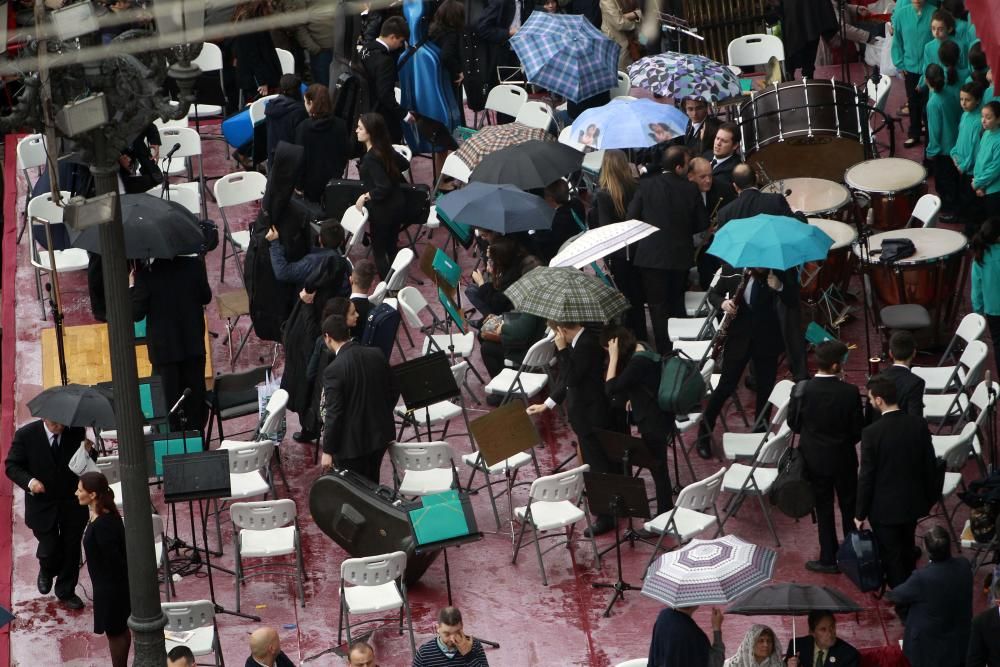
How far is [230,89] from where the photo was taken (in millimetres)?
19812

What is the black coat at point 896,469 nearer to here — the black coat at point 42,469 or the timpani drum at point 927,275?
the timpani drum at point 927,275


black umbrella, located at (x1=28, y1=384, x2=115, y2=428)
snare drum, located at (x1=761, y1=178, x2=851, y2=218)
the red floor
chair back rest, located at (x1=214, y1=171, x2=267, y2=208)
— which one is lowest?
the red floor

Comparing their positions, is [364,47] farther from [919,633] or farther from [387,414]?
[919,633]

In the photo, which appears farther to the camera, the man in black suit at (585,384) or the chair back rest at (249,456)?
the chair back rest at (249,456)

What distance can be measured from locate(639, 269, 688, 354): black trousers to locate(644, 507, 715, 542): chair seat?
8.30 feet

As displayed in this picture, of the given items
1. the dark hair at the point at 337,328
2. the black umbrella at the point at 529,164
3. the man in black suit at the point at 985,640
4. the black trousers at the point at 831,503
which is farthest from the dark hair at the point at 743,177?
the man in black suit at the point at 985,640

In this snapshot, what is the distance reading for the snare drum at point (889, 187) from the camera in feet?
53.7

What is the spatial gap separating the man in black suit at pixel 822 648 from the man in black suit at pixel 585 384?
242 cm

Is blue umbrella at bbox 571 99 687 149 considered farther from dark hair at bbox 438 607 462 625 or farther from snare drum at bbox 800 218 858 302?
dark hair at bbox 438 607 462 625

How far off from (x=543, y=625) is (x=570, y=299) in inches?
85.6

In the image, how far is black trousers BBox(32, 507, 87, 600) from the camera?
12.6 m

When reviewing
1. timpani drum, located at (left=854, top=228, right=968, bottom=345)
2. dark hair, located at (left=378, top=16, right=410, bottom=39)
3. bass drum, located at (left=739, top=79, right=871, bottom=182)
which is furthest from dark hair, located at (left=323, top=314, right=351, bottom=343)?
bass drum, located at (left=739, top=79, right=871, bottom=182)

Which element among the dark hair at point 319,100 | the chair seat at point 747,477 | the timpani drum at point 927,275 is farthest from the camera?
the dark hair at point 319,100

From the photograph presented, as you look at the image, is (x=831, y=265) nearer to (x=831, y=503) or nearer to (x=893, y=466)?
(x=831, y=503)
